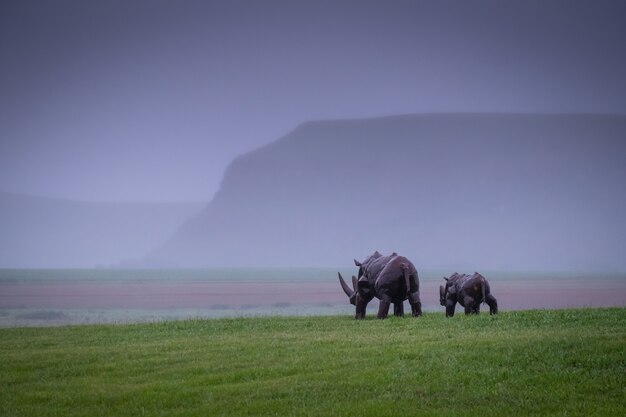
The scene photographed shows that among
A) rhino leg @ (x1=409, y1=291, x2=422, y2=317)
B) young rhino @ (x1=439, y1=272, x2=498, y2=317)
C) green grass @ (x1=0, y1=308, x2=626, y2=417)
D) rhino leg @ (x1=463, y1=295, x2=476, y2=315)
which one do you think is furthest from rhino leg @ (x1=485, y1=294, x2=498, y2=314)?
green grass @ (x1=0, y1=308, x2=626, y2=417)

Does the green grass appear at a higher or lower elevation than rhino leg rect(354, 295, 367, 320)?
lower

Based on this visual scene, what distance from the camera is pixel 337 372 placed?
1958 centimetres

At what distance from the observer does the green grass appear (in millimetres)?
17094

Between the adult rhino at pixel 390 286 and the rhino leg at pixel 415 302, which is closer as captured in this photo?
the adult rhino at pixel 390 286

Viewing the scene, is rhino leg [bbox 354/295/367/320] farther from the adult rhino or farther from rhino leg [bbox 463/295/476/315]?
rhino leg [bbox 463/295/476/315]

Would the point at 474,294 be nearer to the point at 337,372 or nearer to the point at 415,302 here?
the point at 415,302

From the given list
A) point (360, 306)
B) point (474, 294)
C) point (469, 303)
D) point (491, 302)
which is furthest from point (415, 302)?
point (491, 302)

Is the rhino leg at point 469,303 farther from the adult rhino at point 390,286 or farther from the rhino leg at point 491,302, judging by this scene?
the adult rhino at point 390,286

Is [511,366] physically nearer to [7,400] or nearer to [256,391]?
[256,391]

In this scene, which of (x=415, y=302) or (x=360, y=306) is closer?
(x=415, y=302)

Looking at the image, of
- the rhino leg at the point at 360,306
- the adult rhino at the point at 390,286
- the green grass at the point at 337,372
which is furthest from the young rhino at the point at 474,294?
the green grass at the point at 337,372

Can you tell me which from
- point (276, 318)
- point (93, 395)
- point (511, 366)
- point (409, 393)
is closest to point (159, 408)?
point (93, 395)

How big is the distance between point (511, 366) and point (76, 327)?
62.5 ft

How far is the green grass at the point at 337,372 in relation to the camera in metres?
17.1
